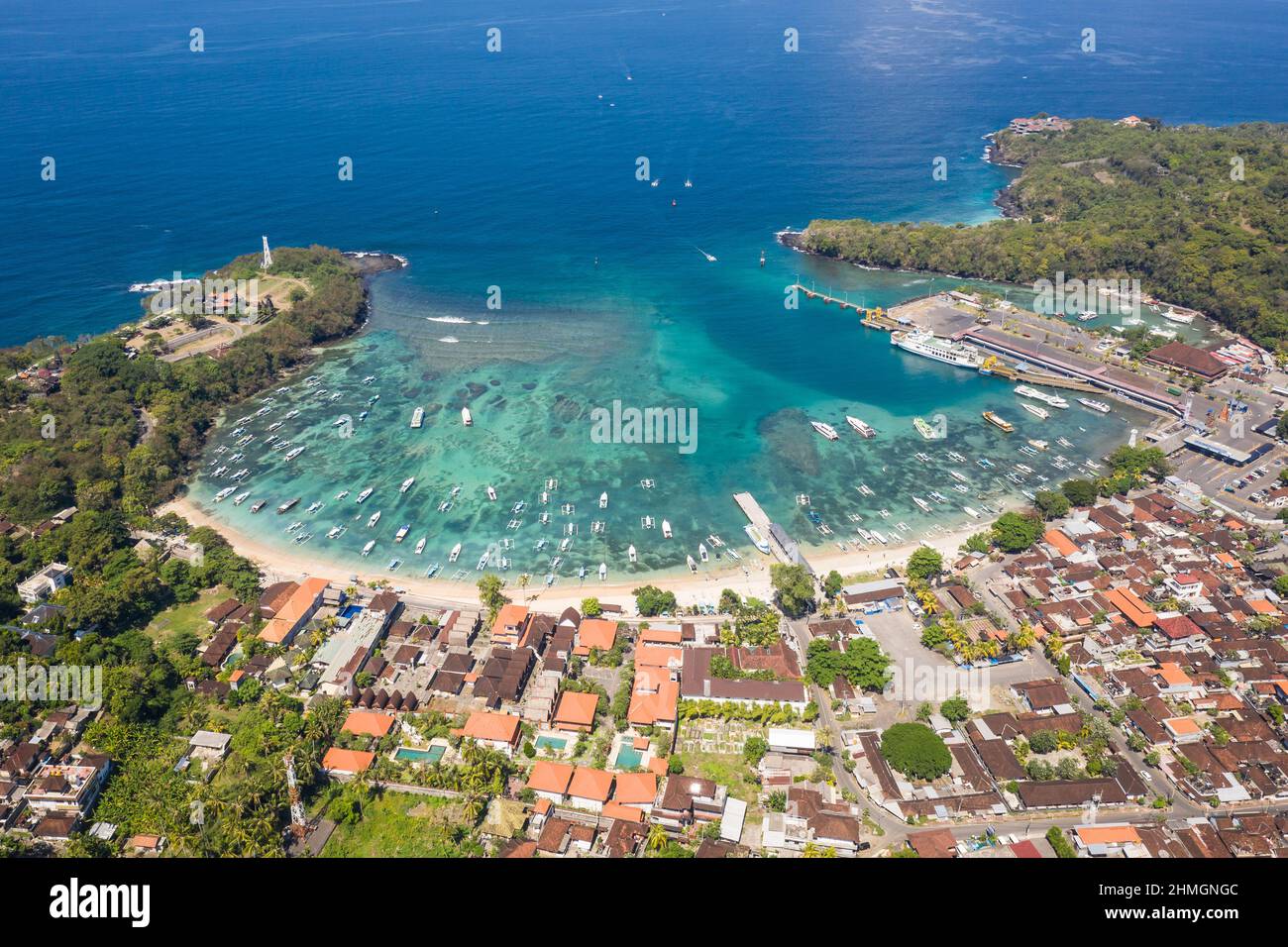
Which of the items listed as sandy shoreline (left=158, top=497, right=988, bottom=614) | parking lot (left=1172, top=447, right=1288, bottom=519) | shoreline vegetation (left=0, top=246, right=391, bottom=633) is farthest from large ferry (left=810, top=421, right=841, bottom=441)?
shoreline vegetation (left=0, top=246, right=391, bottom=633)

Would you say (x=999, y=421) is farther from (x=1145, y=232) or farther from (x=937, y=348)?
(x=1145, y=232)

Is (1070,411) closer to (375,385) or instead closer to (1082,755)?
(1082,755)

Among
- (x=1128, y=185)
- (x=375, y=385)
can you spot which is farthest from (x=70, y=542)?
(x=1128, y=185)

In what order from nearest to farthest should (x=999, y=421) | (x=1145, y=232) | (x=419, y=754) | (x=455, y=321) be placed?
1. (x=419, y=754)
2. (x=999, y=421)
3. (x=455, y=321)
4. (x=1145, y=232)

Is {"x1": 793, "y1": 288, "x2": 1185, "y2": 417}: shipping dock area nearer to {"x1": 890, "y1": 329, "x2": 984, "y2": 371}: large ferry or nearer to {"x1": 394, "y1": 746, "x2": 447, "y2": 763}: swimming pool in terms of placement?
{"x1": 890, "y1": 329, "x2": 984, "y2": 371}: large ferry

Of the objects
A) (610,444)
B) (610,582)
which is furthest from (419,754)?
(610,444)

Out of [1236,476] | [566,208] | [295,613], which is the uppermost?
[566,208]

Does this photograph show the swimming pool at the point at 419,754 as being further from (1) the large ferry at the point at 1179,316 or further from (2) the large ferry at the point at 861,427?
(1) the large ferry at the point at 1179,316
